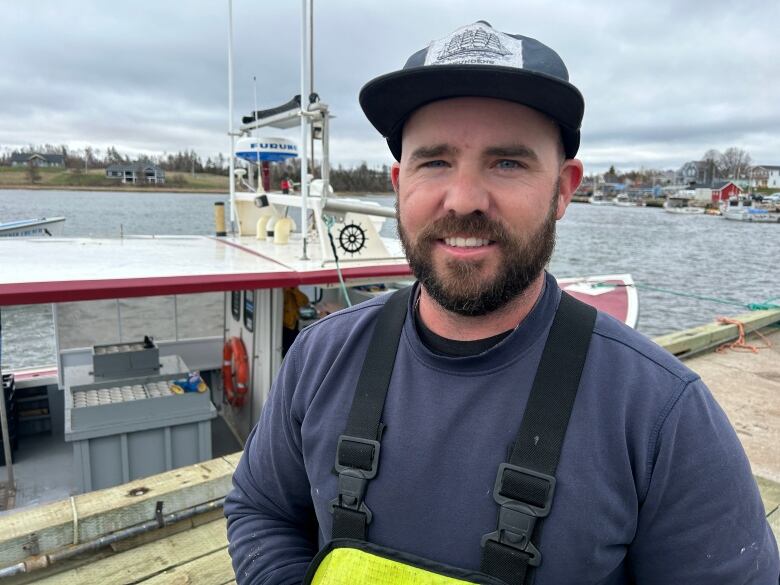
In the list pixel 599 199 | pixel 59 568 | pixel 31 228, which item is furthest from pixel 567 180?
pixel 599 199

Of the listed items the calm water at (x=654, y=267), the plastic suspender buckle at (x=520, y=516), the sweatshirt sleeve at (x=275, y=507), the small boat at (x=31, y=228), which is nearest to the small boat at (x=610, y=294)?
the calm water at (x=654, y=267)

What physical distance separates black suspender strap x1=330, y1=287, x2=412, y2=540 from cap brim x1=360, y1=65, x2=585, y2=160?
57 cm

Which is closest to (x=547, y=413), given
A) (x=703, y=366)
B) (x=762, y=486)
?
(x=762, y=486)

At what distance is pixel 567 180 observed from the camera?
135cm

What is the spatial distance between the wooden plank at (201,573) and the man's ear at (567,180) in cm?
210

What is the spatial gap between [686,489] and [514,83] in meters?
0.85

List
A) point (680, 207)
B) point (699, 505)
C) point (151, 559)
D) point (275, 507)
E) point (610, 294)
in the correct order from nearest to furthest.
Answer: point (699, 505)
point (275, 507)
point (151, 559)
point (610, 294)
point (680, 207)

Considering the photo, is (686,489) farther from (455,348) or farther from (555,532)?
(455,348)

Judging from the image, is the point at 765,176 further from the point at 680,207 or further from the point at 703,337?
the point at 703,337

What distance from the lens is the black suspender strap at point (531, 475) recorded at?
1073mm

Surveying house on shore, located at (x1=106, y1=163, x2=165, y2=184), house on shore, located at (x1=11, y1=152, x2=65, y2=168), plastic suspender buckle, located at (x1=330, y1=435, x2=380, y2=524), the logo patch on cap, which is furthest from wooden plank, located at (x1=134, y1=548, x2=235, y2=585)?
house on shore, located at (x1=11, y1=152, x2=65, y2=168)

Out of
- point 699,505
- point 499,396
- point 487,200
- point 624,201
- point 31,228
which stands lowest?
point 31,228

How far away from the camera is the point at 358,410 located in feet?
4.19

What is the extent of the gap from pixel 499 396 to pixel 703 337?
6.52m
